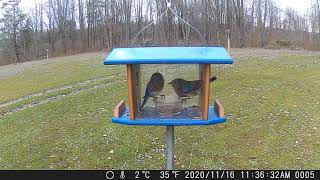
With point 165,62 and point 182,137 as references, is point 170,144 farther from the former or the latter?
point 182,137

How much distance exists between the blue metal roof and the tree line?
2546cm

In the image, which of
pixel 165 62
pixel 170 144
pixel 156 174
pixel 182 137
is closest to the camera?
pixel 165 62

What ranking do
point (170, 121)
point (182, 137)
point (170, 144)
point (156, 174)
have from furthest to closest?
1. point (182, 137)
2. point (156, 174)
3. point (170, 144)
4. point (170, 121)

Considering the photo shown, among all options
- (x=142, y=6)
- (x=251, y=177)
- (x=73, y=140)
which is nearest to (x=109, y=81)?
(x=73, y=140)

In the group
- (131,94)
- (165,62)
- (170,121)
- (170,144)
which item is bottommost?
(170,144)

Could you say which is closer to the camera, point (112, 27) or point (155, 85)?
point (155, 85)

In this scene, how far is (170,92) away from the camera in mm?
3695

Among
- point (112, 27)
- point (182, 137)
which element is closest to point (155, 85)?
point (182, 137)

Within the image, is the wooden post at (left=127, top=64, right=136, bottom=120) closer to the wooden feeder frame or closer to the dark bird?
the wooden feeder frame

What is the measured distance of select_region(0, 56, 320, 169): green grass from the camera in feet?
19.8

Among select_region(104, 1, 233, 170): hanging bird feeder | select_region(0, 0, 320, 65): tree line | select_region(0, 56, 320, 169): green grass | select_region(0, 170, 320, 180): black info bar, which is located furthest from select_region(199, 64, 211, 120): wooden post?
select_region(0, 0, 320, 65): tree line

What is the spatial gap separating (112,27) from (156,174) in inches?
1473

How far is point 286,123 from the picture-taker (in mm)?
7527

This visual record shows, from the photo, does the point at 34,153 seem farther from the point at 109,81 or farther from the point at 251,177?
the point at 109,81
